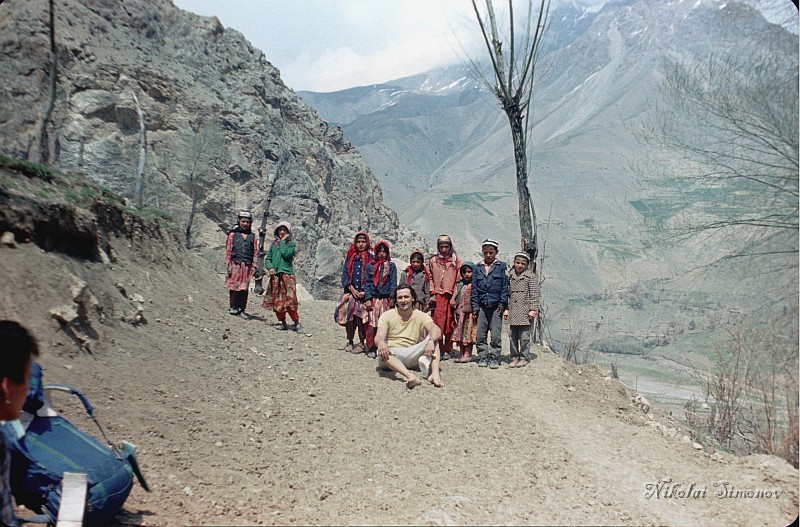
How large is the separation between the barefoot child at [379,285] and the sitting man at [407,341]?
70 centimetres

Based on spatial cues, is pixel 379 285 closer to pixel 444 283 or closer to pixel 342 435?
pixel 444 283

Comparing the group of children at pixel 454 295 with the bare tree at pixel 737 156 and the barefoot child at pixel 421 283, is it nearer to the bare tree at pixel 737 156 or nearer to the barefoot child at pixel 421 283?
the barefoot child at pixel 421 283

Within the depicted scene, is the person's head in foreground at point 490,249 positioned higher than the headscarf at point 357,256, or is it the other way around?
the person's head in foreground at point 490,249

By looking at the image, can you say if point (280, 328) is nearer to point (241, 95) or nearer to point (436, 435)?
point (436, 435)

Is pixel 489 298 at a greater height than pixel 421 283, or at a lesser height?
lesser

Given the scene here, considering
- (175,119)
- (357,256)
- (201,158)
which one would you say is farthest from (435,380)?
(175,119)

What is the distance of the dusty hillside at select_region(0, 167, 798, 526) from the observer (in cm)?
309

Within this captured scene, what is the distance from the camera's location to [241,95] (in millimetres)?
27016

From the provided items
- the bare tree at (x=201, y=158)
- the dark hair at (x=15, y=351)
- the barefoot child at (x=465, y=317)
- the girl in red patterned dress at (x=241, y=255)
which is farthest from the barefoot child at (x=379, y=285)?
the bare tree at (x=201, y=158)

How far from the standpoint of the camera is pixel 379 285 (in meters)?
6.34

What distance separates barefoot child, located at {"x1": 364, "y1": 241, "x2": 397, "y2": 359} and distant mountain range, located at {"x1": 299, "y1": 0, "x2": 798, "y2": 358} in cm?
368

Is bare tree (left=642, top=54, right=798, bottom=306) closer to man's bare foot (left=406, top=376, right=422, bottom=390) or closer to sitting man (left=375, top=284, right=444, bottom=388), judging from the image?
sitting man (left=375, top=284, right=444, bottom=388)

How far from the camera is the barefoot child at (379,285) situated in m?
6.32

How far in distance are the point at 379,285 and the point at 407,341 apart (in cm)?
102
